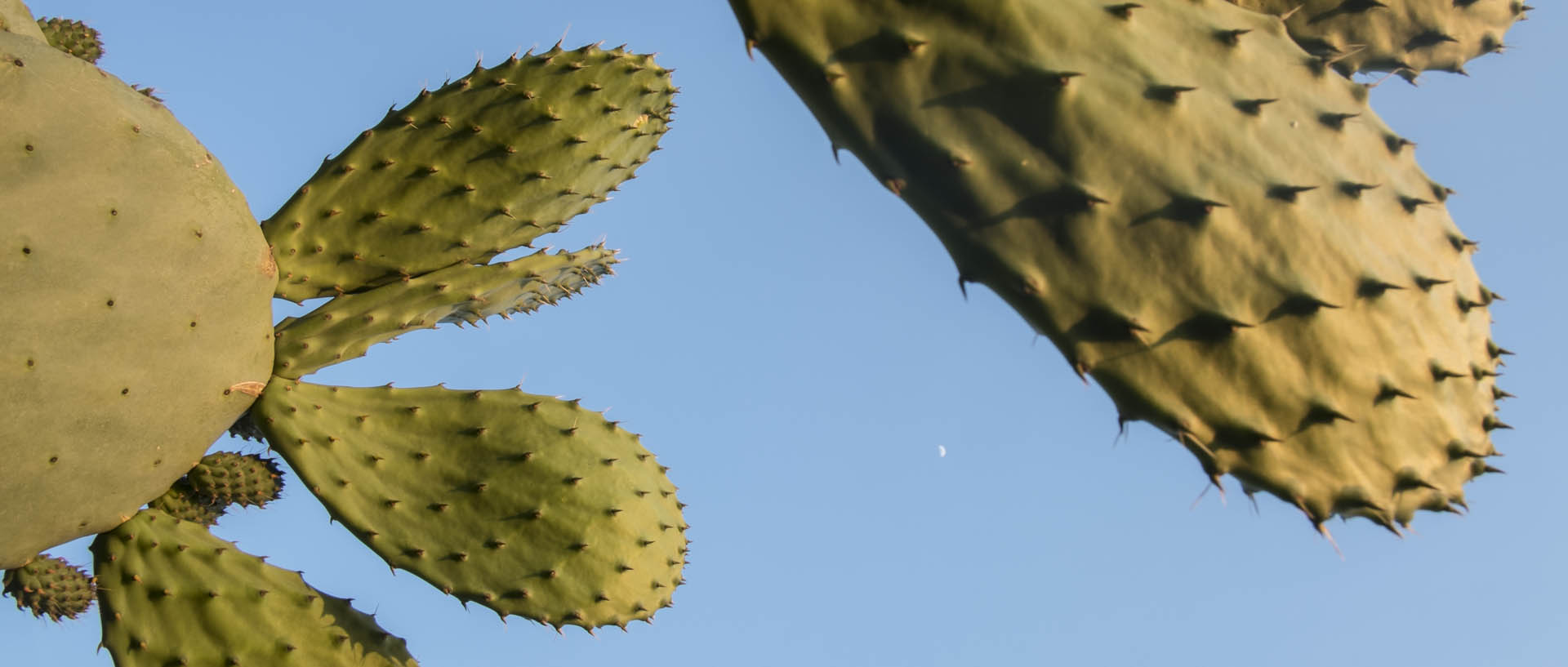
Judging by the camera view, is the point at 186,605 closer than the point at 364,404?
Yes

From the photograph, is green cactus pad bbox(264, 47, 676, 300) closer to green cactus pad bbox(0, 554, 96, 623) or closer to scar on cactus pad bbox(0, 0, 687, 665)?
scar on cactus pad bbox(0, 0, 687, 665)

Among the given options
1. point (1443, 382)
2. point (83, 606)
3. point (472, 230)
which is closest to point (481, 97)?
point (472, 230)

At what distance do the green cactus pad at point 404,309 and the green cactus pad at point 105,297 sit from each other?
0.67 ft

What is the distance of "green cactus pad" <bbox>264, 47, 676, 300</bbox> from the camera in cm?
296

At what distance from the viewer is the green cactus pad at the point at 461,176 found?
9.70ft

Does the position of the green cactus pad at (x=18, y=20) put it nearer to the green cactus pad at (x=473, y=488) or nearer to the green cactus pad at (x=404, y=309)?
the green cactus pad at (x=404, y=309)

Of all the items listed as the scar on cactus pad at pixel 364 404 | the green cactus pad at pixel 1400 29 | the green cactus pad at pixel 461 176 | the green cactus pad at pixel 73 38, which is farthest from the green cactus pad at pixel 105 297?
the green cactus pad at pixel 1400 29

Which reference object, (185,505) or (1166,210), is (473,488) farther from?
(1166,210)

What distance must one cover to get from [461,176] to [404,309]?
0.40 metres

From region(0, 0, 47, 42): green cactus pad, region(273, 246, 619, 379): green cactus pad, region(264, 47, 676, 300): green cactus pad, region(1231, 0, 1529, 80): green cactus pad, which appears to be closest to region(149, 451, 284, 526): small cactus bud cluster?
region(273, 246, 619, 379): green cactus pad

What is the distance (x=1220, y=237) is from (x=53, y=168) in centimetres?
222

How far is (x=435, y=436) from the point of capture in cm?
299

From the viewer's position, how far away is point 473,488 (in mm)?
2953

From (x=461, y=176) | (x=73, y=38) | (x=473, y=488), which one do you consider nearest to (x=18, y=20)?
(x=73, y=38)
